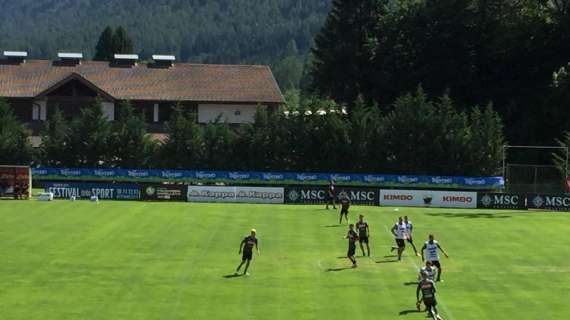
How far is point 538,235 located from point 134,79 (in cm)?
6366

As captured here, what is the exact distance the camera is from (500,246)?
2121 inches

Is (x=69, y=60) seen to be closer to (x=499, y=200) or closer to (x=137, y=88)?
(x=137, y=88)

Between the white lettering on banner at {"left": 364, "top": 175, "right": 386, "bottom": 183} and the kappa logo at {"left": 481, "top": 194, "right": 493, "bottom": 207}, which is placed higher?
the white lettering on banner at {"left": 364, "top": 175, "right": 386, "bottom": 183}

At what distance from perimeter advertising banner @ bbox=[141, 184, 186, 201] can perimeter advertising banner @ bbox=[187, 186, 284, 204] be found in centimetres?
62

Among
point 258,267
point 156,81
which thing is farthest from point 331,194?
point 156,81

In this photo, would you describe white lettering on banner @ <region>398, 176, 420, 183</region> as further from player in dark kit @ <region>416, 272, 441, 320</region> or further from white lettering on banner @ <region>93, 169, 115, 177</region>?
player in dark kit @ <region>416, 272, 441, 320</region>

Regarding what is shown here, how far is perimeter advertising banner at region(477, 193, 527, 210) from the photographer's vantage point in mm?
78125

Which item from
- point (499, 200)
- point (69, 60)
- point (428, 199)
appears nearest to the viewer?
point (499, 200)

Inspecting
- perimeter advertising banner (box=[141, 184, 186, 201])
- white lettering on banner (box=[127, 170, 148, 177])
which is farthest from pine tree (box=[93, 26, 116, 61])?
perimeter advertising banner (box=[141, 184, 186, 201])

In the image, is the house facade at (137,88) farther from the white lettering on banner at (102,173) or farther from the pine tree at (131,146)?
the white lettering on banner at (102,173)

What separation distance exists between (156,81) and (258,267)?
6988 centimetres

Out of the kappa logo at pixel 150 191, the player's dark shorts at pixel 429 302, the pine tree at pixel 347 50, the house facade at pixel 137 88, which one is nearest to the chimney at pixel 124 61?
the house facade at pixel 137 88

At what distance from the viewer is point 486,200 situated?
78.5m

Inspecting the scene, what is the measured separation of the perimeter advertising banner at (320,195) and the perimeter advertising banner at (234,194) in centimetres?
86
